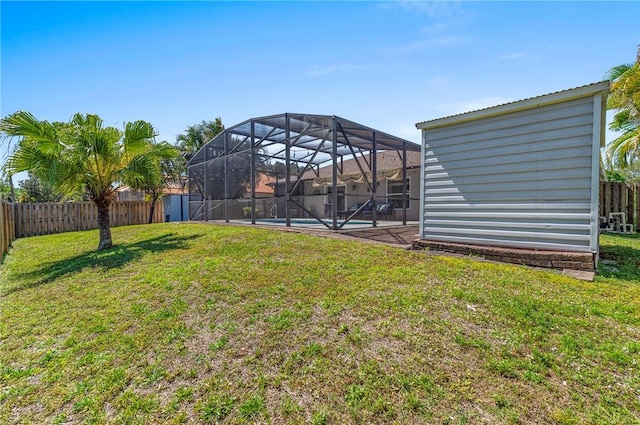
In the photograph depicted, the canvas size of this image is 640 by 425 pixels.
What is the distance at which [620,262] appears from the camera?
4.90 meters

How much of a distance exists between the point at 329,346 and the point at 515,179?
434 centimetres

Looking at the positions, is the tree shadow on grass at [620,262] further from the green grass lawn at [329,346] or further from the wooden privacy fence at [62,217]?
the wooden privacy fence at [62,217]

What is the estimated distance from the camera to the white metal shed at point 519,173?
169 inches

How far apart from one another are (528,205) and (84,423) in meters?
6.02

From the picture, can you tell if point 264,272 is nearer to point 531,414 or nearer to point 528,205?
point 531,414

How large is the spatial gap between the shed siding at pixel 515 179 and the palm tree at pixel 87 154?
23.0 ft

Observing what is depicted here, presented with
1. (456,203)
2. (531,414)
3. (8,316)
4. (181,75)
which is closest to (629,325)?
(531,414)

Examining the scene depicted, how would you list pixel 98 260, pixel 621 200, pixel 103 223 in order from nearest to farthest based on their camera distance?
pixel 98 260 → pixel 103 223 → pixel 621 200

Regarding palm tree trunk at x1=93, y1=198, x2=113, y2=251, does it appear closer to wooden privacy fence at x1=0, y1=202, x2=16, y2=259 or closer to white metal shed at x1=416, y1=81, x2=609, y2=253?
wooden privacy fence at x1=0, y1=202, x2=16, y2=259

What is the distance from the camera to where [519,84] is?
654 centimetres

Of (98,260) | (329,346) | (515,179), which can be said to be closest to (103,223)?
(98,260)

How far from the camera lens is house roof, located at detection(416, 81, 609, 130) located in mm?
4141

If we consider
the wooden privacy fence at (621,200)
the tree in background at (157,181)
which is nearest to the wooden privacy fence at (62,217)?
the tree in background at (157,181)

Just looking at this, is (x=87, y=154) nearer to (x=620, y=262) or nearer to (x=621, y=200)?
(x=620, y=262)
